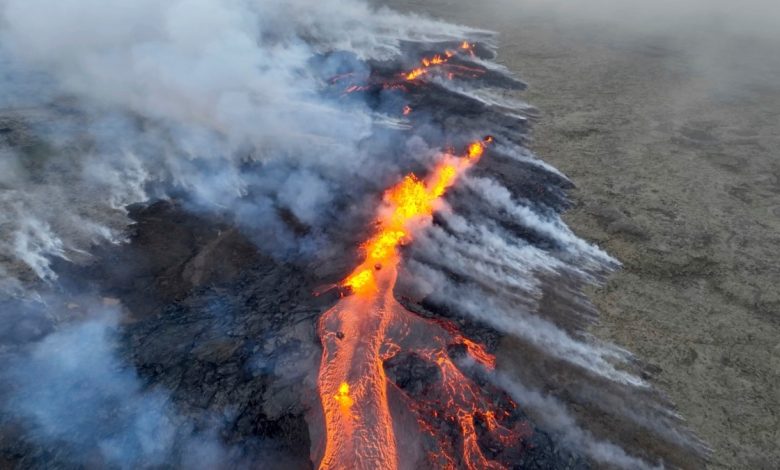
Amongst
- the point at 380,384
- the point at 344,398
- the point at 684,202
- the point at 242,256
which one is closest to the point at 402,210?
the point at 242,256

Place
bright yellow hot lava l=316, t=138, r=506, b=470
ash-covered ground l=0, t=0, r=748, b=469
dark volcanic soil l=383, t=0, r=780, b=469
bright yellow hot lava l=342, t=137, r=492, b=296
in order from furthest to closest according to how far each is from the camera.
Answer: bright yellow hot lava l=342, t=137, r=492, b=296 → dark volcanic soil l=383, t=0, r=780, b=469 → ash-covered ground l=0, t=0, r=748, b=469 → bright yellow hot lava l=316, t=138, r=506, b=470

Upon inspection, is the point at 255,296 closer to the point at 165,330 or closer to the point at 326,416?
the point at 165,330

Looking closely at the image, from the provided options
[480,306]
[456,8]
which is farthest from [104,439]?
[456,8]

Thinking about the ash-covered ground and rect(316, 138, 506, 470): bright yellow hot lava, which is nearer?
rect(316, 138, 506, 470): bright yellow hot lava

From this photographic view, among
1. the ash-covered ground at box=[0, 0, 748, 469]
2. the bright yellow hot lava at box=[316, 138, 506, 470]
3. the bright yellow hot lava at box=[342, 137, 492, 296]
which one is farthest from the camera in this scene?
the bright yellow hot lava at box=[342, 137, 492, 296]

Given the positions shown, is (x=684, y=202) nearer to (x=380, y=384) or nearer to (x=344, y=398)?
(x=380, y=384)

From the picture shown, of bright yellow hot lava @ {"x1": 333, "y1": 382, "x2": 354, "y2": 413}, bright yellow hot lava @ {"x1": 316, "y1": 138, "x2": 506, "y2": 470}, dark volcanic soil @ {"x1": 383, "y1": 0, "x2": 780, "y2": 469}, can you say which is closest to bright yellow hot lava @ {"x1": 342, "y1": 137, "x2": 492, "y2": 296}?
bright yellow hot lava @ {"x1": 316, "y1": 138, "x2": 506, "y2": 470}

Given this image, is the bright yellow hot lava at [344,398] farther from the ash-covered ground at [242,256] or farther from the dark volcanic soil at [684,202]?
the dark volcanic soil at [684,202]

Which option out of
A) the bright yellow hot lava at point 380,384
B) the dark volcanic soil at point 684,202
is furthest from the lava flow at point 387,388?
the dark volcanic soil at point 684,202

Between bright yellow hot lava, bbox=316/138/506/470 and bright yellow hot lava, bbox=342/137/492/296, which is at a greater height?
bright yellow hot lava, bbox=342/137/492/296

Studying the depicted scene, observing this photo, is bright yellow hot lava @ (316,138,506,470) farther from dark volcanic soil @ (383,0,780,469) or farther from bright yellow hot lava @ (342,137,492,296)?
dark volcanic soil @ (383,0,780,469)
